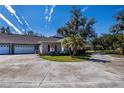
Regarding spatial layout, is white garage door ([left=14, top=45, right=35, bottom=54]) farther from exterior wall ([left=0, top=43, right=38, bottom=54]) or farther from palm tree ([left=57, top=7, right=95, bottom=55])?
palm tree ([left=57, top=7, right=95, bottom=55])

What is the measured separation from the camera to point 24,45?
32.1 metres

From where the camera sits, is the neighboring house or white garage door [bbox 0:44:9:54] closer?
white garage door [bbox 0:44:9:54]

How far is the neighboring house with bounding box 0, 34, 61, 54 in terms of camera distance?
29.8 m

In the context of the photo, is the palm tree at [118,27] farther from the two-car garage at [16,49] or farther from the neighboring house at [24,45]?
the two-car garage at [16,49]

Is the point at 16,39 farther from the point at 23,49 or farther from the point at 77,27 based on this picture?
the point at 77,27

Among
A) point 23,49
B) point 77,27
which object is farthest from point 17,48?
point 77,27

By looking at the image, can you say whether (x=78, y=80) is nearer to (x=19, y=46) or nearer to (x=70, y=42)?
(x=70, y=42)

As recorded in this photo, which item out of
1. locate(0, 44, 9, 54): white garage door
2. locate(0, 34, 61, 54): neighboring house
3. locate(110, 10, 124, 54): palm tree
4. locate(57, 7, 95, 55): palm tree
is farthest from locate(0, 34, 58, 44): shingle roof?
locate(110, 10, 124, 54): palm tree

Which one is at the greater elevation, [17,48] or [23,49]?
[17,48]

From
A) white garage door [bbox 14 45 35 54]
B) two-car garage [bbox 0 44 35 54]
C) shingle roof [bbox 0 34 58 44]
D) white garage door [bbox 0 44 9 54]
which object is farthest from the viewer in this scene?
white garage door [bbox 14 45 35 54]

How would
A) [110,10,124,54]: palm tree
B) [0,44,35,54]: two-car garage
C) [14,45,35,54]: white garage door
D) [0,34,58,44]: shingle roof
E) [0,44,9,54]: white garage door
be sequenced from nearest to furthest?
1. [0,44,9,54]: white garage door
2. [0,44,35,54]: two-car garage
3. [0,34,58,44]: shingle roof
4. [14,45,35,54]: white garage door
5. [110,10,124,54]: palm tree

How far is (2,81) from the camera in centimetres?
951

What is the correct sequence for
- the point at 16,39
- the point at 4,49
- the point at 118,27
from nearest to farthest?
the point at 4,49 < the point at 16,39 < the point at 118,27
